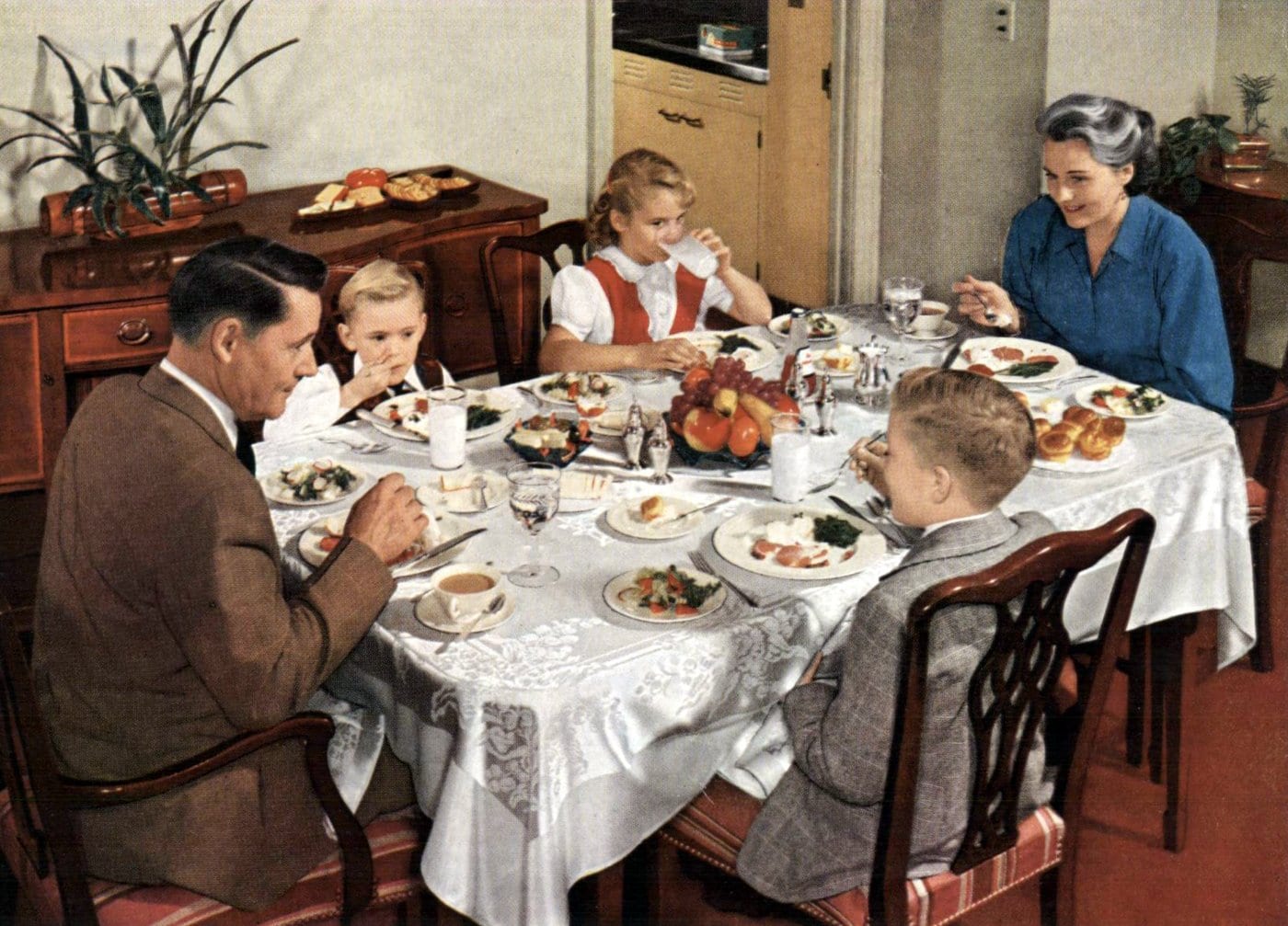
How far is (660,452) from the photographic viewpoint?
2619 millimetres

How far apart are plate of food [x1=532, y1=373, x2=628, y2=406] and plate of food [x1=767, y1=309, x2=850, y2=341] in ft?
1.66

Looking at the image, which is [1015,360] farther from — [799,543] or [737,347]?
[799,543]

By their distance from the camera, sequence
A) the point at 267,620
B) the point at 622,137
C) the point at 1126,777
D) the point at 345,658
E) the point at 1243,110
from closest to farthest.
→ 1. the point at 267,620
2. the point at 345,658
3. the point at 1126,777
4. the point at 1243,110
5. the point at 622,137

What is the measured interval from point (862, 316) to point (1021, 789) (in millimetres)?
1644

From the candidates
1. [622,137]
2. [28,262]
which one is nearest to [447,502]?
[28,262]

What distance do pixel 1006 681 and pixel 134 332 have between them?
8.10ft

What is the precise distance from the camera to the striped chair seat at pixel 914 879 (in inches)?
81.4

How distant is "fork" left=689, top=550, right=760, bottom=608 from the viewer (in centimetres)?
222

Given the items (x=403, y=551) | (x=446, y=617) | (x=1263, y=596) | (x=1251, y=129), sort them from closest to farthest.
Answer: (x=446, y=617), (x=403, y=551), (x=1263, y=596), (x=1251, y=129)

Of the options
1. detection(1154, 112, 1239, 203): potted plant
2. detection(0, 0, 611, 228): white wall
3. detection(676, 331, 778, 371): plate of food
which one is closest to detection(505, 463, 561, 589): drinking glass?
detection(676, 331, 778, 371): plate of food

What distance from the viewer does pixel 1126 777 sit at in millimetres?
3141

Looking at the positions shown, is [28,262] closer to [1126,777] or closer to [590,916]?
[590,916]

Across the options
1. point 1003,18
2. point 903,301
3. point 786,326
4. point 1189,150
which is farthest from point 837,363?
point 1189,150

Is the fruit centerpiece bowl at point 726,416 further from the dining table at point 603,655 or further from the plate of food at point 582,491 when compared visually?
the plate of food at point 582,491
